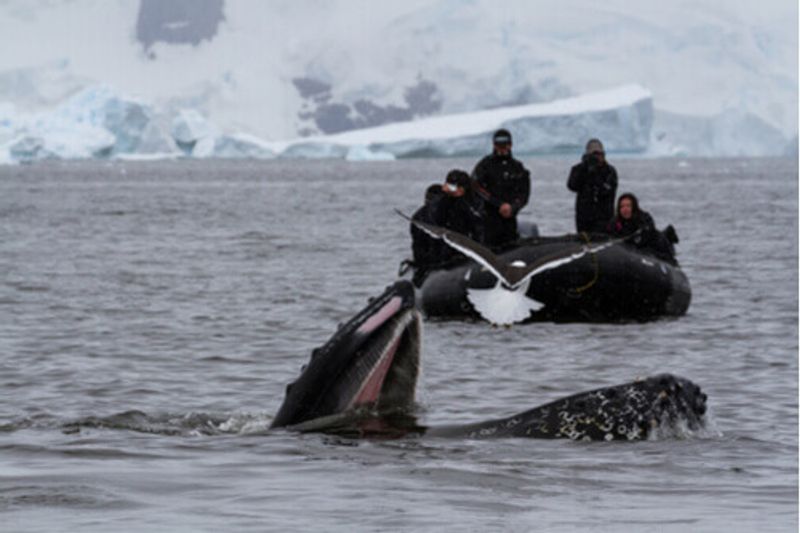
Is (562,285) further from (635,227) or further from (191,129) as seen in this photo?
(191,129)

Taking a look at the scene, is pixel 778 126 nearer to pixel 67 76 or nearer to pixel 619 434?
pixel 67 76

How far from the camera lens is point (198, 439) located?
362 inches

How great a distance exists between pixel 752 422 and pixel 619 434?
2298mm

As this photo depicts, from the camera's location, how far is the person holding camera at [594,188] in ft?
57.7

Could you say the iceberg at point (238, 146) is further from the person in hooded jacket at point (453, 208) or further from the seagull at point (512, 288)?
the seagull at point (512, 288)

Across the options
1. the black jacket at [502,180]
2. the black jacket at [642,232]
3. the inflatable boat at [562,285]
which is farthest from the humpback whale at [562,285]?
the black jacket at [502,180]

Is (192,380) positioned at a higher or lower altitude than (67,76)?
lower

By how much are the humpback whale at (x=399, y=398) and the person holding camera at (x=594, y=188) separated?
904cm

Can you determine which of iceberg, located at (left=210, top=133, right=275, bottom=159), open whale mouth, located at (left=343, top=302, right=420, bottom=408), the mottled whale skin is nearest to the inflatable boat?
the mottled whale skin

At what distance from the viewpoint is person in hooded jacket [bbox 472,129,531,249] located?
16.9 meters

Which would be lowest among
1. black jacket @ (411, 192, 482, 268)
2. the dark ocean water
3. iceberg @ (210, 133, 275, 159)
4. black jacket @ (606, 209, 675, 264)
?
the dark ocean water

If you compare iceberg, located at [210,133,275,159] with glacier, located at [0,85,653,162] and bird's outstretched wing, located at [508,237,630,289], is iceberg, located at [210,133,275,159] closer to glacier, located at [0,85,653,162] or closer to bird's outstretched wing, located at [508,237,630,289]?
glacier, located at [0,85,653,162]

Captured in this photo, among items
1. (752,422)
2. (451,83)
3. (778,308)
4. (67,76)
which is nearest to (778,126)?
(451,83)

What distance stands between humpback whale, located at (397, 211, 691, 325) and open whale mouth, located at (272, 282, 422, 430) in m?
8.15
